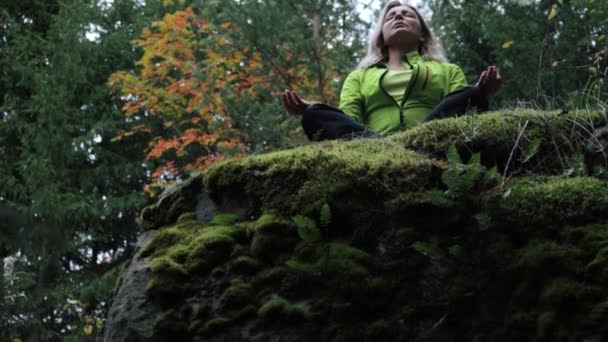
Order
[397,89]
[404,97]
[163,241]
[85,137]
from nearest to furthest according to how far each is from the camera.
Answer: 1. [163,241]
2. [404,97]
3. [397,89]
4. [85,137]

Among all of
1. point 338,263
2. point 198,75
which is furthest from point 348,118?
point 198,75

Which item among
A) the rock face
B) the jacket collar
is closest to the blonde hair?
the jacket collar

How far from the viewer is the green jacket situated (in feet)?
16.6

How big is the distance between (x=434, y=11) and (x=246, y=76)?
3.63m

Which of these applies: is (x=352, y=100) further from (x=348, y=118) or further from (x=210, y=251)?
(x=210, y=251)

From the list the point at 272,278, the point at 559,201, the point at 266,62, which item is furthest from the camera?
the point at 266,62

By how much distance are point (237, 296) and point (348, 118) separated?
158cm

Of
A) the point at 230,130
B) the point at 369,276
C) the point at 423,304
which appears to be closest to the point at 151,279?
the point at 369,276

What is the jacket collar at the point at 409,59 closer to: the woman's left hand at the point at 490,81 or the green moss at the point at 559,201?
the woman's left hand at the point at 490,81

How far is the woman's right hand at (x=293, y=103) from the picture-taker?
4.51m

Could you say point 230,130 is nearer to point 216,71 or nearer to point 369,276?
point 216,71

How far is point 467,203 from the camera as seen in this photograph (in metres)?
3.36

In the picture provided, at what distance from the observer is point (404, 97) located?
16.6 ft

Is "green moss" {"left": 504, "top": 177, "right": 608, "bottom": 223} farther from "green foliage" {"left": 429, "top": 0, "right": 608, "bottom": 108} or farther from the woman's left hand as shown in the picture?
"green foliage" {"left": 429, "top": 0, "right": 608, "bottom": 108}
